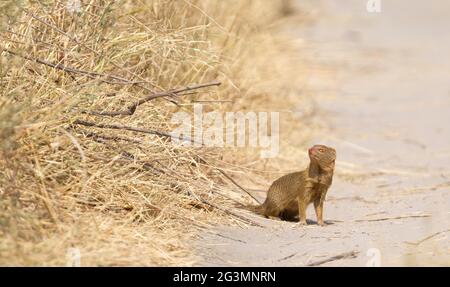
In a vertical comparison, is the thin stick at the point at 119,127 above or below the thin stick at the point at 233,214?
above

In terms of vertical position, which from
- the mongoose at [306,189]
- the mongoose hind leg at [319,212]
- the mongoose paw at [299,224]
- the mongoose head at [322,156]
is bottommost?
the mongoose paw at [299,224]

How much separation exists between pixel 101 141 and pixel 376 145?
11.1 ft

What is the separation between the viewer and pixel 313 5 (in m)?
12.8

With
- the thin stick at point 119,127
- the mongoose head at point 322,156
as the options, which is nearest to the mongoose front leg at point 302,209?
the mongoose head at point 322,156

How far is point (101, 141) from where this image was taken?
4.55 m

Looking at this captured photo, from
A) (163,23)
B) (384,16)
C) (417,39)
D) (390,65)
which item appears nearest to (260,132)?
(163,23)

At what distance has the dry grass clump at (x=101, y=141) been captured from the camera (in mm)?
3900

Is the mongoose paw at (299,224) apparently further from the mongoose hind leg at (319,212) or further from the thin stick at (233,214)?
the thin stick at (233,214)

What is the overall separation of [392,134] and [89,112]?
12.5 feet

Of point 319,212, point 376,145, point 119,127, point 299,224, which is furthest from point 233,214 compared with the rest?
point 376,145

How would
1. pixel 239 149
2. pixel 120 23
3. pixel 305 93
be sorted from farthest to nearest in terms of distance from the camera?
pixel 305 93
pixel 239 149
pixel 120 23

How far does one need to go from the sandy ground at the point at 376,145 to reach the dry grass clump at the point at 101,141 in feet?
1.05

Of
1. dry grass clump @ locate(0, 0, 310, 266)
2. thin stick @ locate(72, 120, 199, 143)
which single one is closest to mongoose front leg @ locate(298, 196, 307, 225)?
dry grass clump @ locate(0, 0, 310, 266)

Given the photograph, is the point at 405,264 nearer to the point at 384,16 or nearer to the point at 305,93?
the point at 305,93
